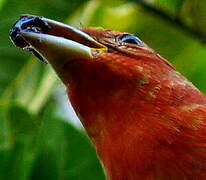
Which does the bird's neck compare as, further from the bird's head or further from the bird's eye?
the bird's eye

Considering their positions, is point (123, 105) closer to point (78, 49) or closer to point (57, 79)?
point (78, 49)

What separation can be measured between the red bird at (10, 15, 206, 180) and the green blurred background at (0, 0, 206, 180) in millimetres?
395

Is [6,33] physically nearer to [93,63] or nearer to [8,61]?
[8,61]

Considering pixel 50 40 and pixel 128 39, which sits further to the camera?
pixel 128 39

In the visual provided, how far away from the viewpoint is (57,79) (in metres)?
4.19

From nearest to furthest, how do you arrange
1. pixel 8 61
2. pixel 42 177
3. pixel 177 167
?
pixel 177 167 → pixel 42 177 → pixel 8 61

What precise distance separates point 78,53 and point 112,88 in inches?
8.6

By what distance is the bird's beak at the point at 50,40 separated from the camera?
308 centimetres

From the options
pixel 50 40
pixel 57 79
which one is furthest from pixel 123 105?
pixel 57 79

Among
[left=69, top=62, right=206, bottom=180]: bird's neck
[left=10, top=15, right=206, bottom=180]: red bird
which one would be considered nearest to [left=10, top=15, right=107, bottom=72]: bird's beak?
[left=10, top=15, right=206, bottom=180]: red bird

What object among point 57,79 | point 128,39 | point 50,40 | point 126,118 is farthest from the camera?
point 57,79

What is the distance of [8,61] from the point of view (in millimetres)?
4328

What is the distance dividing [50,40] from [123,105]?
38 cm

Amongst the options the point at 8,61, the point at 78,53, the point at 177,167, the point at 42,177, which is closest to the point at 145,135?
the point at 177,167
